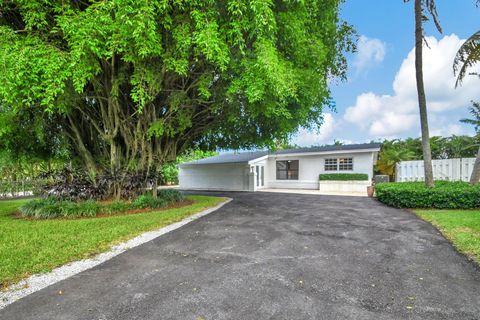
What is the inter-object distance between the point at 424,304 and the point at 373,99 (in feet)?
57.9

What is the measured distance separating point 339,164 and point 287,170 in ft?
12.6

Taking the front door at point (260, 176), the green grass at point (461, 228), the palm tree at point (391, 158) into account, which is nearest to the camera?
the green grass at point (461, 228)

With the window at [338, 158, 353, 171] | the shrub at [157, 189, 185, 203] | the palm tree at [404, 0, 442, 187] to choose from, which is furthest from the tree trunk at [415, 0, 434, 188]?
the shrub at [157, 189, 185, 203]

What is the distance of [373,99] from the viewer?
17.6 meters

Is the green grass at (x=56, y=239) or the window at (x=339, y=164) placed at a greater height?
the window at (x=339, y=164)

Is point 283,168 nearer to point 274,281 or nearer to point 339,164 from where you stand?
point 339,164

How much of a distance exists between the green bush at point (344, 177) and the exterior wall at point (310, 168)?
0.57m

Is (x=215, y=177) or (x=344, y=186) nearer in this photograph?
(x=344, y=186)

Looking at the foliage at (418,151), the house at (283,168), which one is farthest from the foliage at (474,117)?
the house at (283,168)

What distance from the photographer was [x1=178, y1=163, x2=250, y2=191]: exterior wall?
61.1 ft

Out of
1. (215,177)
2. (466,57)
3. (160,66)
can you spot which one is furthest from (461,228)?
(215,177)

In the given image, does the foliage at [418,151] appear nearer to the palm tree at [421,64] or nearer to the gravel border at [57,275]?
the palm tree at [421,64]

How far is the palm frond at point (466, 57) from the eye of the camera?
8695mm

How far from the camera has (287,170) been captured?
19.0 m
